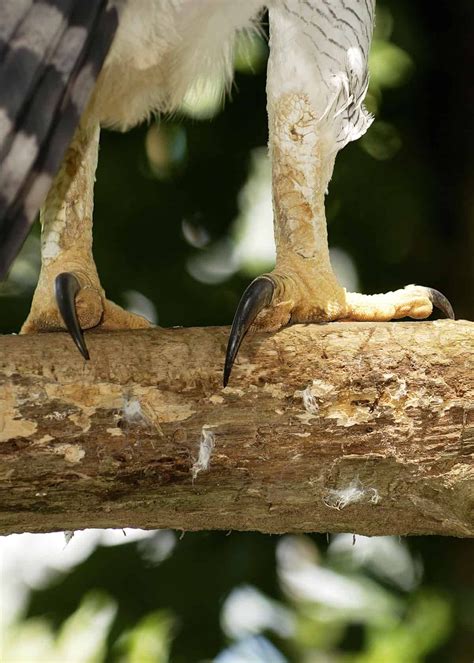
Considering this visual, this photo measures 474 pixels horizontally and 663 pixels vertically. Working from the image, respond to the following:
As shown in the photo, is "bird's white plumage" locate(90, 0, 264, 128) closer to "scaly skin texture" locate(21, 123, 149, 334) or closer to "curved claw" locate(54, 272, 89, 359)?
"scaly skin texture" locate(21, 123, 149, 334)

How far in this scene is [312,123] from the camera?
1.93 metres

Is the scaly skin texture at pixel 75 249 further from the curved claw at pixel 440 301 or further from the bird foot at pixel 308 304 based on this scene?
the curved claw at pixel 440 301

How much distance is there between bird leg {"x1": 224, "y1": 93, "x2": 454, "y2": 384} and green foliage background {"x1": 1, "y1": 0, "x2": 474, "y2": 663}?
0.75 meters

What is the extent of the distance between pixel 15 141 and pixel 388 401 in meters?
0.58

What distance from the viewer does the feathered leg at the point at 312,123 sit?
1.88m

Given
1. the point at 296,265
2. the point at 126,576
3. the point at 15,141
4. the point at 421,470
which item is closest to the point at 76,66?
the point at 15,141

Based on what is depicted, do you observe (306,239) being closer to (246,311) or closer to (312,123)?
(312,123)

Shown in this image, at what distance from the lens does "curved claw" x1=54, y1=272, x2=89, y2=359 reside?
1.60m

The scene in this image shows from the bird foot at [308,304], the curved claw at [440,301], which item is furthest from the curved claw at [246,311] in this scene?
the curved claw at [440,301]

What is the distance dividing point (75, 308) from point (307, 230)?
1.29 ft

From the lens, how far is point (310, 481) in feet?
5.24

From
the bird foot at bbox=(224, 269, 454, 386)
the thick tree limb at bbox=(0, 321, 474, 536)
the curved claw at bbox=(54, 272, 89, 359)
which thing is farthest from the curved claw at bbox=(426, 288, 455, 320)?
the curved claw at bbox=(54, 272, 89, 359)

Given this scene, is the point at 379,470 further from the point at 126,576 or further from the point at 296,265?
the point at 126,576

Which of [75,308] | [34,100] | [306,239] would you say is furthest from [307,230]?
[34,100]
